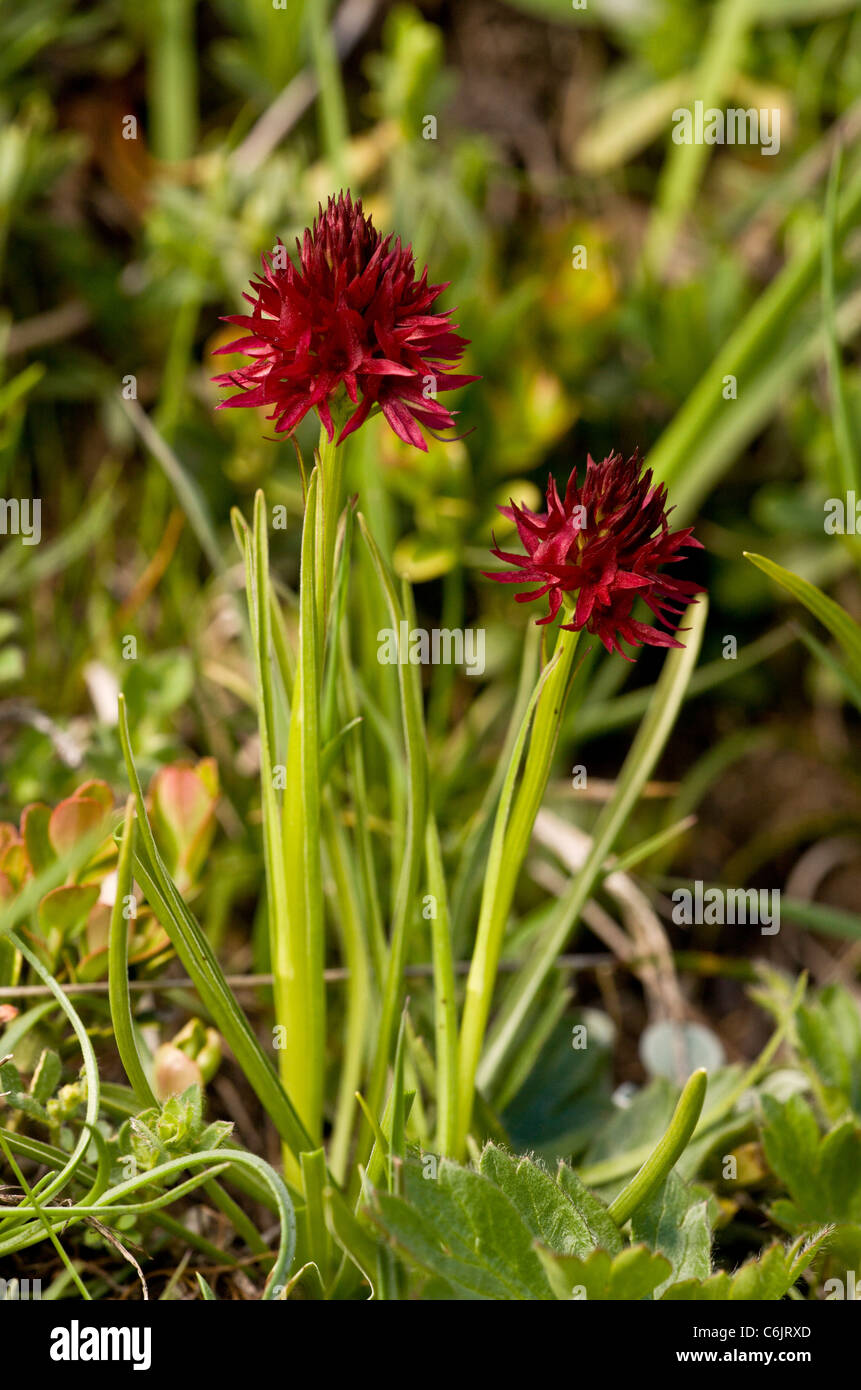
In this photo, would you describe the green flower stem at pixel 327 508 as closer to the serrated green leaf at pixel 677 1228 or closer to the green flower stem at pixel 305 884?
the green flower stem at pixel 305 884

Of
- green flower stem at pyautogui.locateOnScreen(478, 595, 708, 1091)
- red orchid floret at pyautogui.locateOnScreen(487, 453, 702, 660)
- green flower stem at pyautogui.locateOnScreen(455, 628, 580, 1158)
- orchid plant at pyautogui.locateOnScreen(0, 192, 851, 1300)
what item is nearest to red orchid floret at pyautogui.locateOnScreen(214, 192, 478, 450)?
orchid plant at pyautogui.locateOnScreen(0, 192, 851, 1300)

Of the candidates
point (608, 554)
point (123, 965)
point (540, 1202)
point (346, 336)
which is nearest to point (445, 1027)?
point (540, 1202)

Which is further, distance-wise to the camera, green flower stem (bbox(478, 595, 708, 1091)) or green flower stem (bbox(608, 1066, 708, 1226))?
green flower stem (bbox(478, 595, 708, 1091))

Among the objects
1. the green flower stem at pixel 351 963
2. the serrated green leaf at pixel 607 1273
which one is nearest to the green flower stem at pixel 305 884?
the green flower stem at pixel 351 963

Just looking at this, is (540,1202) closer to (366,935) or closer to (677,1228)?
(677,1228)

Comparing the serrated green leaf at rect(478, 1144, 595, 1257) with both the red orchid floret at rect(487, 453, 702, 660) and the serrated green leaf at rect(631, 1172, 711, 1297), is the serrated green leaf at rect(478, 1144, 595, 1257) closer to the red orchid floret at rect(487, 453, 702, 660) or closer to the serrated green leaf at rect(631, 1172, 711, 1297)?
the serrated green leaf at rect(631, 1172, 711, 1297)

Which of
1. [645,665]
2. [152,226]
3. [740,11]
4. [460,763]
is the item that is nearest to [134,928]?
[460,763]
